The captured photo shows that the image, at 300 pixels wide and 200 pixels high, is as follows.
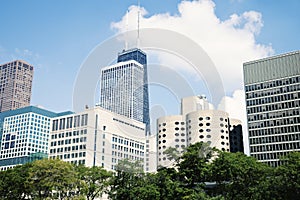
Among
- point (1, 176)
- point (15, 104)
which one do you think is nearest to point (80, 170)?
point (1, 176)

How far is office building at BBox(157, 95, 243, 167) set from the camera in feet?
199

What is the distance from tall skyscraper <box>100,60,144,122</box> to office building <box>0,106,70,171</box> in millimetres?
72979

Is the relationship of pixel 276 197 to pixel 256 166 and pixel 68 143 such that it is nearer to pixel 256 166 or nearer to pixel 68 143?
pixel 256 166

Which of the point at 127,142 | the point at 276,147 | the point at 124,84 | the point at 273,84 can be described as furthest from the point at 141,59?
the point at 127,142

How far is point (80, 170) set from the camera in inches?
1300

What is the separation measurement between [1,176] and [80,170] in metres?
7.57

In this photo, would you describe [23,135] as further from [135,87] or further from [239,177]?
[135,87]

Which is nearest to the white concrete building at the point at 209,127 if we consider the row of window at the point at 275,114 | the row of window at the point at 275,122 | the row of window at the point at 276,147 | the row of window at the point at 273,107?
the row of window at the point at 273,107

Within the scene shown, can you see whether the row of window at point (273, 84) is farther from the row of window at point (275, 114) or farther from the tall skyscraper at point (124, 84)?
the tall skyscraper at point (124, 84)

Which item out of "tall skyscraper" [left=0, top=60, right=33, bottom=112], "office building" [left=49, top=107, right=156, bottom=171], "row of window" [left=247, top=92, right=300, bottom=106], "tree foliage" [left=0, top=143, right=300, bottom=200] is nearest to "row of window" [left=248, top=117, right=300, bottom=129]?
"row of window" [left=247, top=92, right=300, bottom=106]

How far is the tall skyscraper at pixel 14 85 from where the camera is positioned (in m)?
143

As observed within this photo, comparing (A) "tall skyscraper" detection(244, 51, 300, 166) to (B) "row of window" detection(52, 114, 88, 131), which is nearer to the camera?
(A) "tall skyscraper" detection(244, 51, 300, 166)

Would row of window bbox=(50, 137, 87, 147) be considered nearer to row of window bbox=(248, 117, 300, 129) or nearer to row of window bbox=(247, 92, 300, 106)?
row of window bbox=(248, 117, 300, 129)

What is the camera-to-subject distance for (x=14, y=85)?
143125 mm
